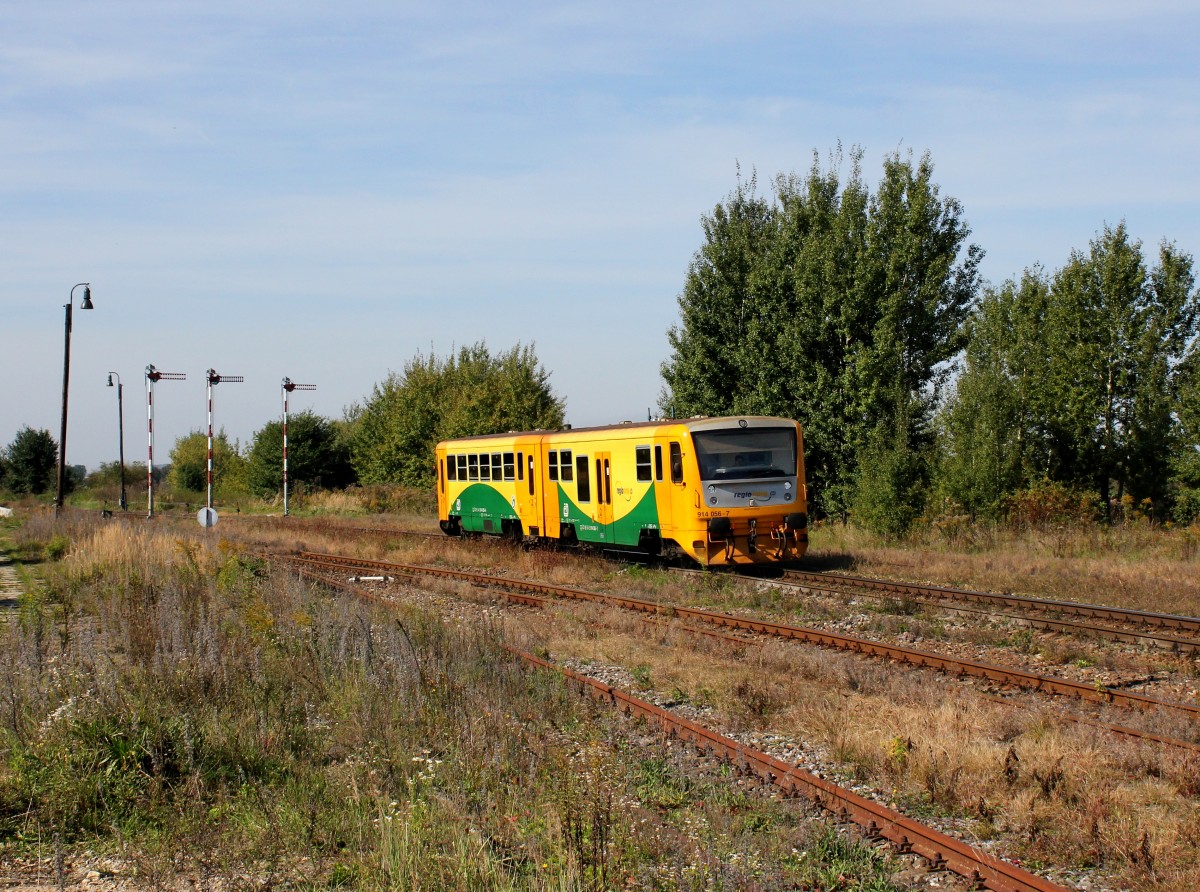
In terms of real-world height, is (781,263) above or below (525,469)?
above

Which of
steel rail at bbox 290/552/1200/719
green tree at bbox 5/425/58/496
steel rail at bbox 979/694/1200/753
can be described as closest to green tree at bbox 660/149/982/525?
steel rail at bbox 290/552/1200/719

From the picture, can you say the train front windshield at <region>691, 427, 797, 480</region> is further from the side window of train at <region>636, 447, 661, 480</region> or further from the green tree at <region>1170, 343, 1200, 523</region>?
the green tree at <region>1170, 343, 1200, 523</region>

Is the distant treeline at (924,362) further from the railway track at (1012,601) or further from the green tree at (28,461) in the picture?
the green tree at (28,461)

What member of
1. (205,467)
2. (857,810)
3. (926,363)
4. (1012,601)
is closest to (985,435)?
(926,363)

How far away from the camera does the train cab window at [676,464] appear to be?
60.5 feet

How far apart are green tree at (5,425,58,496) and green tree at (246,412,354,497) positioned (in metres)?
20.7

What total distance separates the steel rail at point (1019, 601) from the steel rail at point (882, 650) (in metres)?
3.22

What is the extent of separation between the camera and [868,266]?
91.9 feet

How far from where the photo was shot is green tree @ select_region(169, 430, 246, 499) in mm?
65000

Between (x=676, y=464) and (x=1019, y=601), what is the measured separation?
247 inches

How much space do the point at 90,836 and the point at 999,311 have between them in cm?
3828

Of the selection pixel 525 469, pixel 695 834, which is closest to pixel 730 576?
pixel 525 469

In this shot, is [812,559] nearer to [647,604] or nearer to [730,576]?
[730,576]

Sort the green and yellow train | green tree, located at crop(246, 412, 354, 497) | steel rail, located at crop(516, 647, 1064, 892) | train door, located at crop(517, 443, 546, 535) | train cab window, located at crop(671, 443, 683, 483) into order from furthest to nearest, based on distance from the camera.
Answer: green tree, located at crop(246, 412, 354, 497)
train door, located at crop(517, 443, 546, 535)
train cab window, located at crop(671, 443, 683, 483)
the green and yellow train
steel rail, located at crop(516, 647, 1064, 892)
